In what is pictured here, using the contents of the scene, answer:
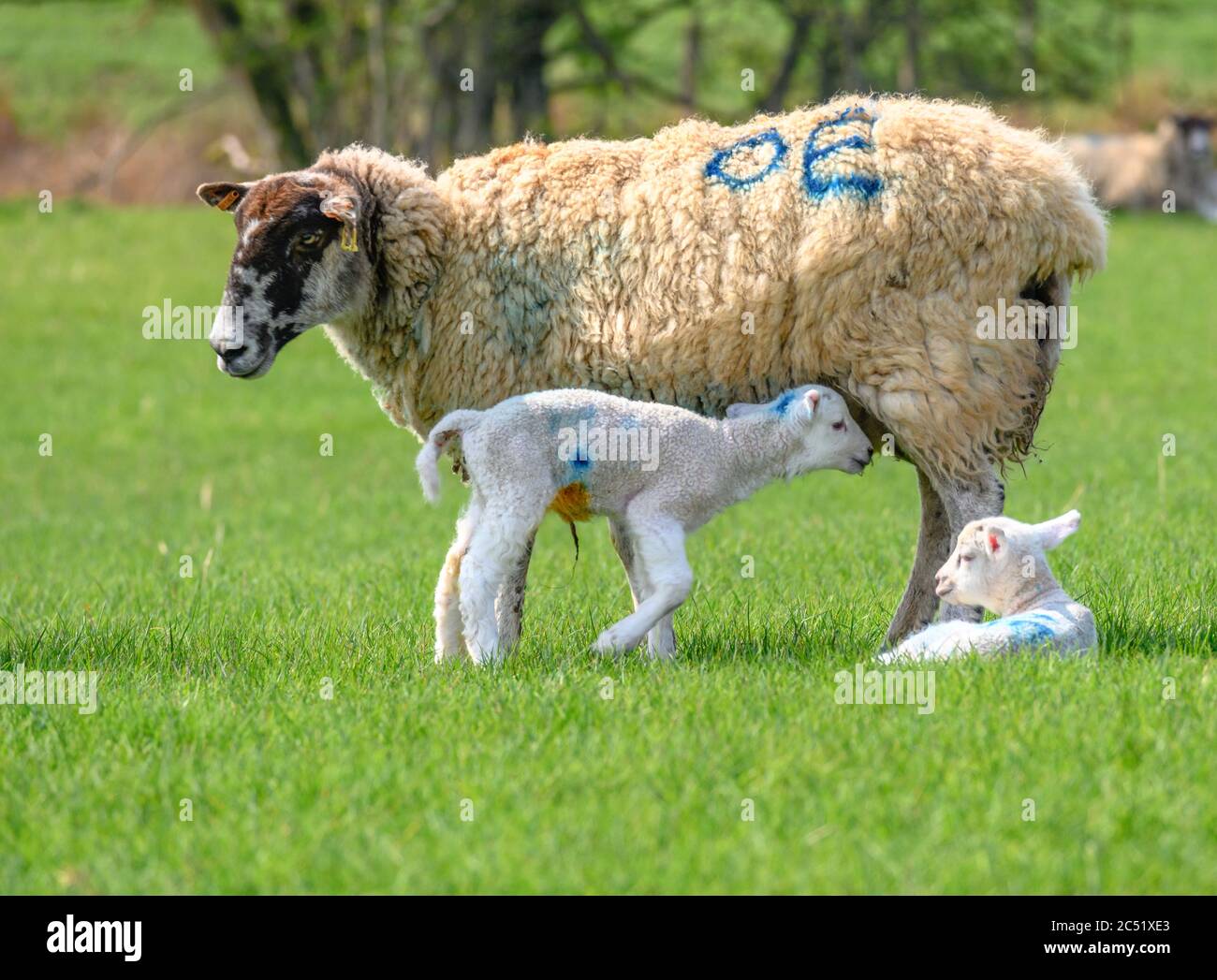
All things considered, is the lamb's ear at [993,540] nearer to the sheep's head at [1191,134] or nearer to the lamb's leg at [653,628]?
the lamb's leg at [653,628]

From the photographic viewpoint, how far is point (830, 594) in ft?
24.4

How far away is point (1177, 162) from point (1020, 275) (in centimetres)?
2367

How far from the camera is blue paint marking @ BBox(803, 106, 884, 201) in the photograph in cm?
623

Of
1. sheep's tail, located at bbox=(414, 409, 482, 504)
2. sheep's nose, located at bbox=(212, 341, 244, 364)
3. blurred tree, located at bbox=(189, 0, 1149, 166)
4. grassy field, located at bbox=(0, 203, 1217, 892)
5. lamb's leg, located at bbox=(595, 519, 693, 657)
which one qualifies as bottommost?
grassy field, located at bbox=(0, 203, 1217, 892)

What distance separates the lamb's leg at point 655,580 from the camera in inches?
231

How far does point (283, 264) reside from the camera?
6.46m

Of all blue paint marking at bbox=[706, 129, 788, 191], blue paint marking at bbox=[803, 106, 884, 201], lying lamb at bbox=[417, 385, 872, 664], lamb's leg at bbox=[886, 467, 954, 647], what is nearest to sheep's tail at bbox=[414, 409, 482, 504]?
lying lamb at bbox=[417, 385, 872, 664]

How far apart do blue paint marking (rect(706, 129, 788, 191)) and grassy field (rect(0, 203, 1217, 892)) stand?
1700 mm

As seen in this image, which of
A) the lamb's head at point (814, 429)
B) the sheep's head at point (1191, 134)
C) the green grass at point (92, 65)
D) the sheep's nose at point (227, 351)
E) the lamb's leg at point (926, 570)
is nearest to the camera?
the lamb's head at point (814, 429)

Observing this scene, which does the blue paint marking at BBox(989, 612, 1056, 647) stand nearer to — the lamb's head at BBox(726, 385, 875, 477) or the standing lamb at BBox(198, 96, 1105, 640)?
the standing lamb at BBox(198, 96, 1105, 640)

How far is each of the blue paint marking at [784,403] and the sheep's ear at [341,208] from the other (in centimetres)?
174

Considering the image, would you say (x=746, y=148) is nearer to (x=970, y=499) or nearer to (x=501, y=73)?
(x=970, y=499)

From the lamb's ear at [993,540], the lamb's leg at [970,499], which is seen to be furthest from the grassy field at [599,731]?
the lamb's ear at [993,540]

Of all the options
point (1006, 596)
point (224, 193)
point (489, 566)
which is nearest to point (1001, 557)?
point (1006, 596)
